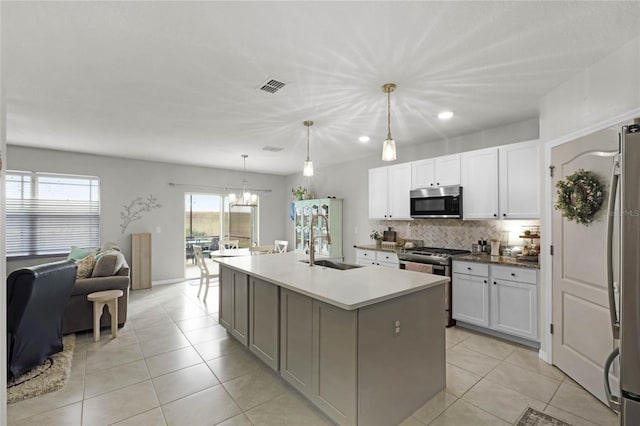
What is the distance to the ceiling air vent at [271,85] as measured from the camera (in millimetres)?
2498

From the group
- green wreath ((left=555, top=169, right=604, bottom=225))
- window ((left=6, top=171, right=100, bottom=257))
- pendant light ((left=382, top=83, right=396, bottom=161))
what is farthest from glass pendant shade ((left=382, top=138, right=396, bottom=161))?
window ((left=6, top=171, right=100, bottom=257))

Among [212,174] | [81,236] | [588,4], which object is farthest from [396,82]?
[81,236]

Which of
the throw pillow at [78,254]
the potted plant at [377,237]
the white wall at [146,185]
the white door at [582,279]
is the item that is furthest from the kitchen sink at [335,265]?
the white wall at [146,185]

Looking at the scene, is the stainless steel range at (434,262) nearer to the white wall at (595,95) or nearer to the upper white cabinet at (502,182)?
the upper white cabinet at (502,182)

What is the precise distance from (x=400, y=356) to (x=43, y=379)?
2949 mm

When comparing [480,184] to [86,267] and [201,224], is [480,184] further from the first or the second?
[201,224]

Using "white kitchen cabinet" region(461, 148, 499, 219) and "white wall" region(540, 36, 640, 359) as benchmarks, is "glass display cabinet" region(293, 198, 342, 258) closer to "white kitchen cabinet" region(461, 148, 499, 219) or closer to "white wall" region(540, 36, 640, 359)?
"white kitchen cabinet" region(461, 148, 499, 219)

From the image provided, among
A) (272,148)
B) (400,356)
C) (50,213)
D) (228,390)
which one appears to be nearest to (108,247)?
(50,213)

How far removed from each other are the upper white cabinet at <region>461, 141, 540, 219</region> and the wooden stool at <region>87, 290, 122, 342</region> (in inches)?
173

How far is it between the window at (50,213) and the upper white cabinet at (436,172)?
5.60 m

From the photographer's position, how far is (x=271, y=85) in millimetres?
2572

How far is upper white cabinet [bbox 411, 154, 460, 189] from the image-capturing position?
3.89m

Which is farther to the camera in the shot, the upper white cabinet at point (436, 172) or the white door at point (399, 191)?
the white door at point (399, 191)

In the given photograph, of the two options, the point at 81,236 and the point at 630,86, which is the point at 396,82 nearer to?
the point at 630,86
